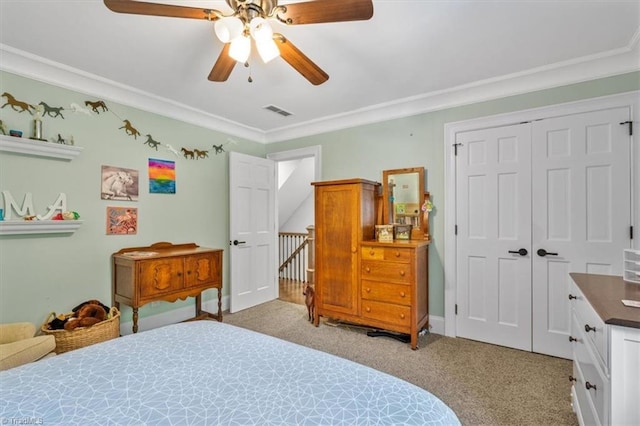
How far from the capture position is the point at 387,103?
3537 mm

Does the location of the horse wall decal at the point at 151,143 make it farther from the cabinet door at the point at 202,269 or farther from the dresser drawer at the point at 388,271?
the dresser drawer at the point at 388,271

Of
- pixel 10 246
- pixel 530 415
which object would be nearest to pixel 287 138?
pixel 10 246

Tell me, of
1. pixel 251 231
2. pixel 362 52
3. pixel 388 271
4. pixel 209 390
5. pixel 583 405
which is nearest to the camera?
pixel 209 390

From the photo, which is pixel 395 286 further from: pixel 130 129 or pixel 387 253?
pixel 130 129

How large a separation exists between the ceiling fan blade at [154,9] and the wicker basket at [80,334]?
93.7 inches

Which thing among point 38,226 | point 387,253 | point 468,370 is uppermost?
point 38,226

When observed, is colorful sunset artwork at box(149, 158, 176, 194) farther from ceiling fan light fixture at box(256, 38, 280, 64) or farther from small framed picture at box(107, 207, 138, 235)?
ceiling fan light fixture at box(256, 38, 280, 64)

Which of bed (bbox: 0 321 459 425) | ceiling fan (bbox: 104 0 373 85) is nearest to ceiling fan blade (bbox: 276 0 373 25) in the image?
ceiling fan (bbox: 104 0 373 85)

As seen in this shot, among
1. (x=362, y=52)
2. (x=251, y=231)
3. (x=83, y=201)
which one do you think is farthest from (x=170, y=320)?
(x=362, y=52)

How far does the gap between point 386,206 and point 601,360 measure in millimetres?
2452

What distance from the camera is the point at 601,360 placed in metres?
1.26

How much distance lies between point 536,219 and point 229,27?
298 centimetres

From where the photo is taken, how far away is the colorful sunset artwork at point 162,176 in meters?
3.39

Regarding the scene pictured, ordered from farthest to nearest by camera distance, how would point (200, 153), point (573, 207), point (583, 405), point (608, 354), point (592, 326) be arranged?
point (200, 153) → point (573, 207) → point (583, 405) → point (592, 326) → point (608, 354)
